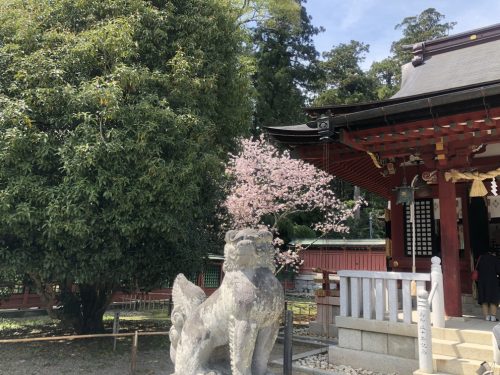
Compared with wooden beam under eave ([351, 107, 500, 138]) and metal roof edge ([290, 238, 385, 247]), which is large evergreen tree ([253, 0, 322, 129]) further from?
wooden beam under eave ([351, 107, 500, 138])

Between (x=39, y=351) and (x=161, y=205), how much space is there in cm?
440

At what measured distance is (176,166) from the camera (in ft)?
25.7

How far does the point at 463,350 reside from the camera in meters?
5.45

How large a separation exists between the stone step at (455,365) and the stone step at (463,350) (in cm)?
6

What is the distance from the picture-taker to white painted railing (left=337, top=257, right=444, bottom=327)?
5.80 metres

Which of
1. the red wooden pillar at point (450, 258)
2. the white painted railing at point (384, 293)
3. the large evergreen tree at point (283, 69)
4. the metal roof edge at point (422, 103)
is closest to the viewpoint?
the metal roof edge at point (422, 103)

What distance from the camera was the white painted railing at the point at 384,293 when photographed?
5.80 m

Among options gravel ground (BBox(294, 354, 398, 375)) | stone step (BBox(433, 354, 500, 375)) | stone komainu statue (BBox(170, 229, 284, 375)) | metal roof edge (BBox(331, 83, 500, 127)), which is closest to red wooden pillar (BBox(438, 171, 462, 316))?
stone step (BBox(433, 354, 500, 375))

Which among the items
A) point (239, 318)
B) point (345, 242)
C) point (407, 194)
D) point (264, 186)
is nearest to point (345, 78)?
point (345, 242)

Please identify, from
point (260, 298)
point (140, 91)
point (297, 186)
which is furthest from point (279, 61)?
point (260, 298)

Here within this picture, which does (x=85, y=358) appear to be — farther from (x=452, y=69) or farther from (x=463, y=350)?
(x=452, y=69)

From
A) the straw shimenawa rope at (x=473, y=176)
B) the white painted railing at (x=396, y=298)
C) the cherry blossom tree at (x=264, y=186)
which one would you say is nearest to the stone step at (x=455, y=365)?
the white painted railing at (x=396, y=298)

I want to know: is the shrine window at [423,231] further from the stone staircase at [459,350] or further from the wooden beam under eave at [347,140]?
the stone staircase at [459,350]

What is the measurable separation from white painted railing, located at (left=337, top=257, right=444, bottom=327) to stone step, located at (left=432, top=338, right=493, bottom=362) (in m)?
0.32
